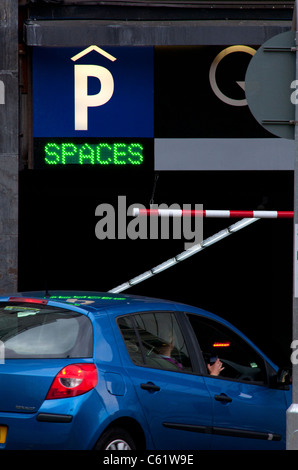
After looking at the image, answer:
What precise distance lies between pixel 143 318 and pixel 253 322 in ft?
26.5

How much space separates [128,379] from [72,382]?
1.61 ft

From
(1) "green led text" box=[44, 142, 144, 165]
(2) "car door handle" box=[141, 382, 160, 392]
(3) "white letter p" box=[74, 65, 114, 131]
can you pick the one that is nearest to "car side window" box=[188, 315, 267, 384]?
(2) "car door handle" box=[141, 382, 160, 392]

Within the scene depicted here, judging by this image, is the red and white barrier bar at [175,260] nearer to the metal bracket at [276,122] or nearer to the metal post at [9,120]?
the metal post at [9,120]

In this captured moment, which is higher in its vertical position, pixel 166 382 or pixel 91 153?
pixel 91 153

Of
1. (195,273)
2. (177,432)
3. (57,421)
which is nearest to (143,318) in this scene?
(177,432)

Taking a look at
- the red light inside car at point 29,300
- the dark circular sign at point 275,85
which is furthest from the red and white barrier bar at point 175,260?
the dark circular sign at point 275,85

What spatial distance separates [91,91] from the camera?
12.0 metres

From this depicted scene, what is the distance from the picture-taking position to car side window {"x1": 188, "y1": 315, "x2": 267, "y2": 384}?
23.4 feet

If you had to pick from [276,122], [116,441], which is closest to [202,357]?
[116,441]

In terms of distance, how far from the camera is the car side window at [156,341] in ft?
20.9

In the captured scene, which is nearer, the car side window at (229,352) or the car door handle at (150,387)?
the car door handle at (150,387)

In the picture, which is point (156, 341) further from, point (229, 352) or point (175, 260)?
point (175, 260)

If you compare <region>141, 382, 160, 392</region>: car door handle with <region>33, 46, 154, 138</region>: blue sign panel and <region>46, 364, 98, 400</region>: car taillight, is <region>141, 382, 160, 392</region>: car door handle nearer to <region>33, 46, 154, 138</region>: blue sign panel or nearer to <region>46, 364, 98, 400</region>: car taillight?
<region>46, 364, 98, 400</region>: car taillight

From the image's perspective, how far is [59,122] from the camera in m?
11.9
